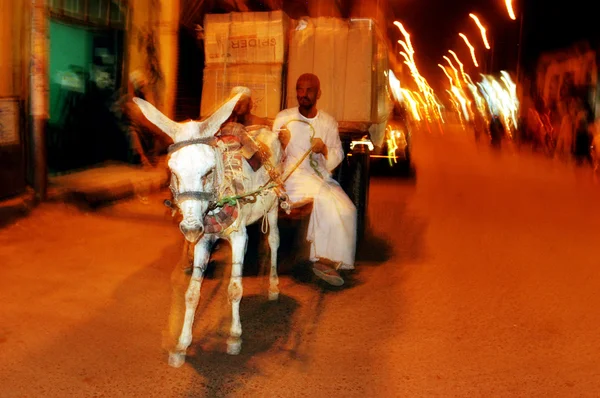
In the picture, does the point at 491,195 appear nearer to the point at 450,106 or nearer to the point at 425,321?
the point at 425,321

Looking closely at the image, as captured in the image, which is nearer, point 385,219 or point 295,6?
point 385,219

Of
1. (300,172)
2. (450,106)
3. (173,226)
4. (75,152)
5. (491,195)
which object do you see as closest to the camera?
(300,172)

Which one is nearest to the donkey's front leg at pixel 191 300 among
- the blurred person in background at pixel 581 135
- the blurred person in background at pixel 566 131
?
the blurred person in background at pixel 566 131

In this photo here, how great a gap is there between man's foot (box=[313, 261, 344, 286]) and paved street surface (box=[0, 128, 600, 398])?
11 centimetres

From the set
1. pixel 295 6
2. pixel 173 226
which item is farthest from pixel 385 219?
pixel 295 6

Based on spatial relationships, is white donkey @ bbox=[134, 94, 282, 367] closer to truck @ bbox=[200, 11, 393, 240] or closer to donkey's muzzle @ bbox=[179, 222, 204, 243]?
donkey's muzzle @ bbox=[179, 222, 204, 243]

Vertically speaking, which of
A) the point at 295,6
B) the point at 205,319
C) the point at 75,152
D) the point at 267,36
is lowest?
the point at 205,319

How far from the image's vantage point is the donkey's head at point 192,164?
13.6ft

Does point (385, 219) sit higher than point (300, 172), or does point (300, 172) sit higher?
point (300, 172)

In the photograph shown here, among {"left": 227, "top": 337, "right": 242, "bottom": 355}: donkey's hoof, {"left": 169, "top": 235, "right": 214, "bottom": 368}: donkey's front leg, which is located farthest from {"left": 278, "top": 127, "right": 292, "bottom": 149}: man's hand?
{"left": 227, "top": 337, "right": 242, "bottom": 355}: donkey's hoof

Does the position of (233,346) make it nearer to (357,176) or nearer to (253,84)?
(357,176)

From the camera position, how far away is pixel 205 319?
583 centimetres

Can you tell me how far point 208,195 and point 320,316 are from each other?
221 centimetres

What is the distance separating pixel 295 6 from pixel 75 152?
939 centimetres
